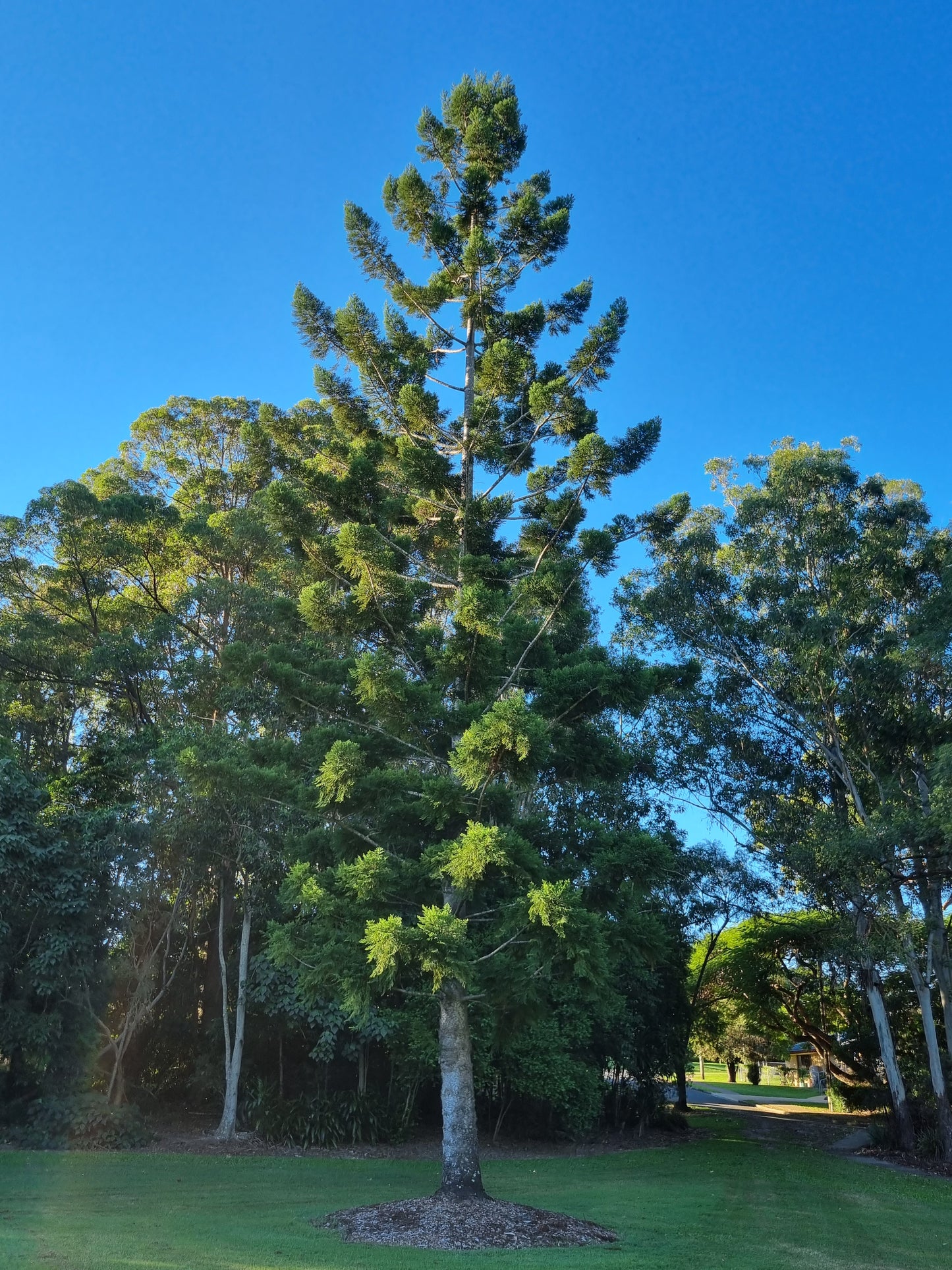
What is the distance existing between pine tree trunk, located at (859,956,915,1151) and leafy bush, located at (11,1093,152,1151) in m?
12.5

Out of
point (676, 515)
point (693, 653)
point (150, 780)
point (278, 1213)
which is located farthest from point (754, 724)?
point (278, 1213)

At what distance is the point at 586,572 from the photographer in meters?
10.7

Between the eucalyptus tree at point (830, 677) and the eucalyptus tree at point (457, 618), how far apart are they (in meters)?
5.65

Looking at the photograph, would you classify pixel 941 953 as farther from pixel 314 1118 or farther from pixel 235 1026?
pixel 235 1026

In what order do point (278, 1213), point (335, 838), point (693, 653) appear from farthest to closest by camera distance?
1. point (693, 653)
2. point (335, 838)
3. point (278, 1213)

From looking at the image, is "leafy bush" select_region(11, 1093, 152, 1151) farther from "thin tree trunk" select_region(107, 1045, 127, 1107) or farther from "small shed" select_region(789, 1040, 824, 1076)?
"small shed" select_region(789, 1040, 824, 1076)

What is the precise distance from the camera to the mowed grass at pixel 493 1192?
6.14 m

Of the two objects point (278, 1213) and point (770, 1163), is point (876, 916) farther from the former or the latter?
point (278, 1213)

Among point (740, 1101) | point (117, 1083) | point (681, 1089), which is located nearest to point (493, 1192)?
point (117, 1083)

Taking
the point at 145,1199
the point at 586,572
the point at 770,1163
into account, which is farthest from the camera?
the point at 770,1163

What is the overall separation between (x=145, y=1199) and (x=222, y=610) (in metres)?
9.26

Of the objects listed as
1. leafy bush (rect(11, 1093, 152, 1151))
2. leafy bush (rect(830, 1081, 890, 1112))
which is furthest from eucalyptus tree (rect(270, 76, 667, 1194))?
leafy bush (rect(830, 1081, 890, 1112))

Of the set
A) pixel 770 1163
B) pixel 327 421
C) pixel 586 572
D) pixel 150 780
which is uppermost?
pixel 327 421

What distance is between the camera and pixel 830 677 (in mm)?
16172
